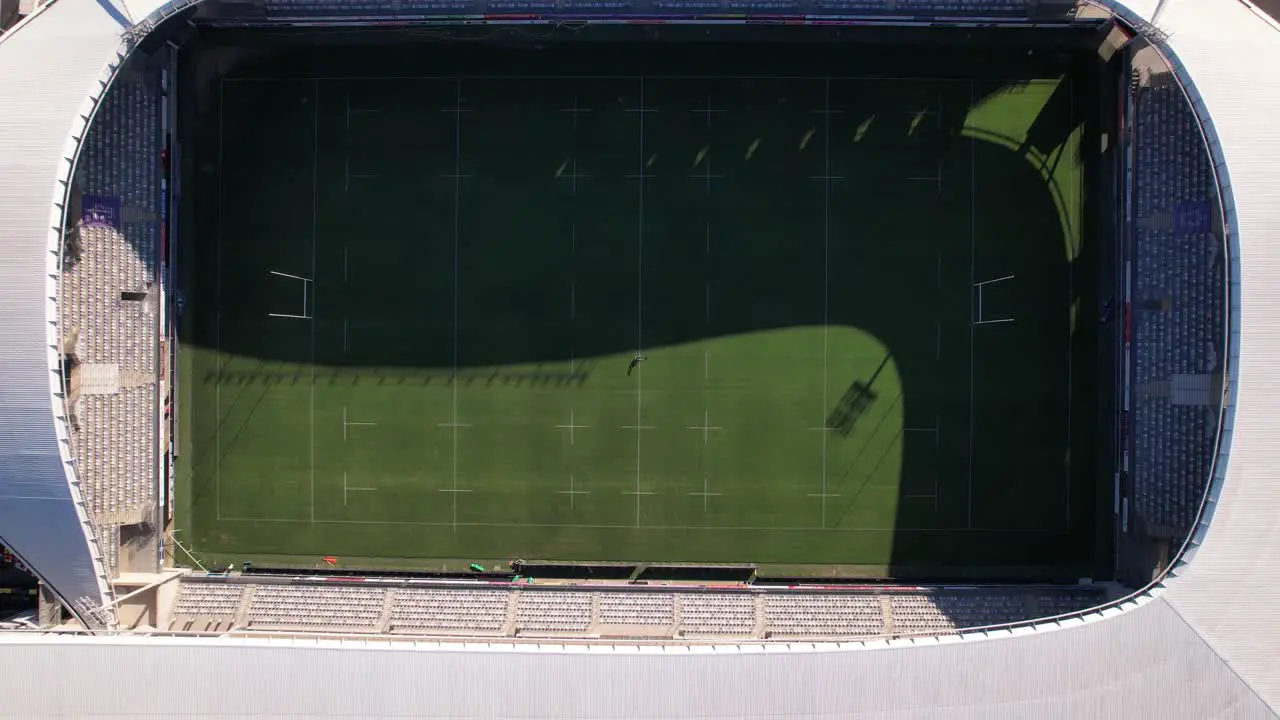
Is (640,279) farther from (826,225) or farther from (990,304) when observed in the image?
(990,304)

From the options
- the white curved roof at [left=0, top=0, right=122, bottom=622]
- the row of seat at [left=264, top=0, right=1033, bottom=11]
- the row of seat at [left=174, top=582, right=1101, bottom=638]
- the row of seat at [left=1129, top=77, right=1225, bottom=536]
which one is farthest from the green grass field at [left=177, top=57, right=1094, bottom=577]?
the white curved roof at [left=0, top=0, right=122, bottom=622]

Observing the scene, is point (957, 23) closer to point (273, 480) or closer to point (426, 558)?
point (426, 558)

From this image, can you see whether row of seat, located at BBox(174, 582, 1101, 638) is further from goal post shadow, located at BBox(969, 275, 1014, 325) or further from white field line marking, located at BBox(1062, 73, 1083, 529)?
goal post shadow, located at BBox(969, 275, 1014, 325)

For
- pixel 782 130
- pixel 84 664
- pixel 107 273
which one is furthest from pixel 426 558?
pixel 782 130

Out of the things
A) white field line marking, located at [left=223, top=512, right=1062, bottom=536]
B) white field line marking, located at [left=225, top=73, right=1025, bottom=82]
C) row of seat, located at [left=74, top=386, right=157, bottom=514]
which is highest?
white field line marking, located at [left=225, top=73, right=1025, bottom=82]

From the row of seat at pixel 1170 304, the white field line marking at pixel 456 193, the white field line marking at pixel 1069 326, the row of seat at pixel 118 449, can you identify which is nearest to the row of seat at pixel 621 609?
the row of seat at pixel 118 449

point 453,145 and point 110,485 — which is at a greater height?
point 453,145
